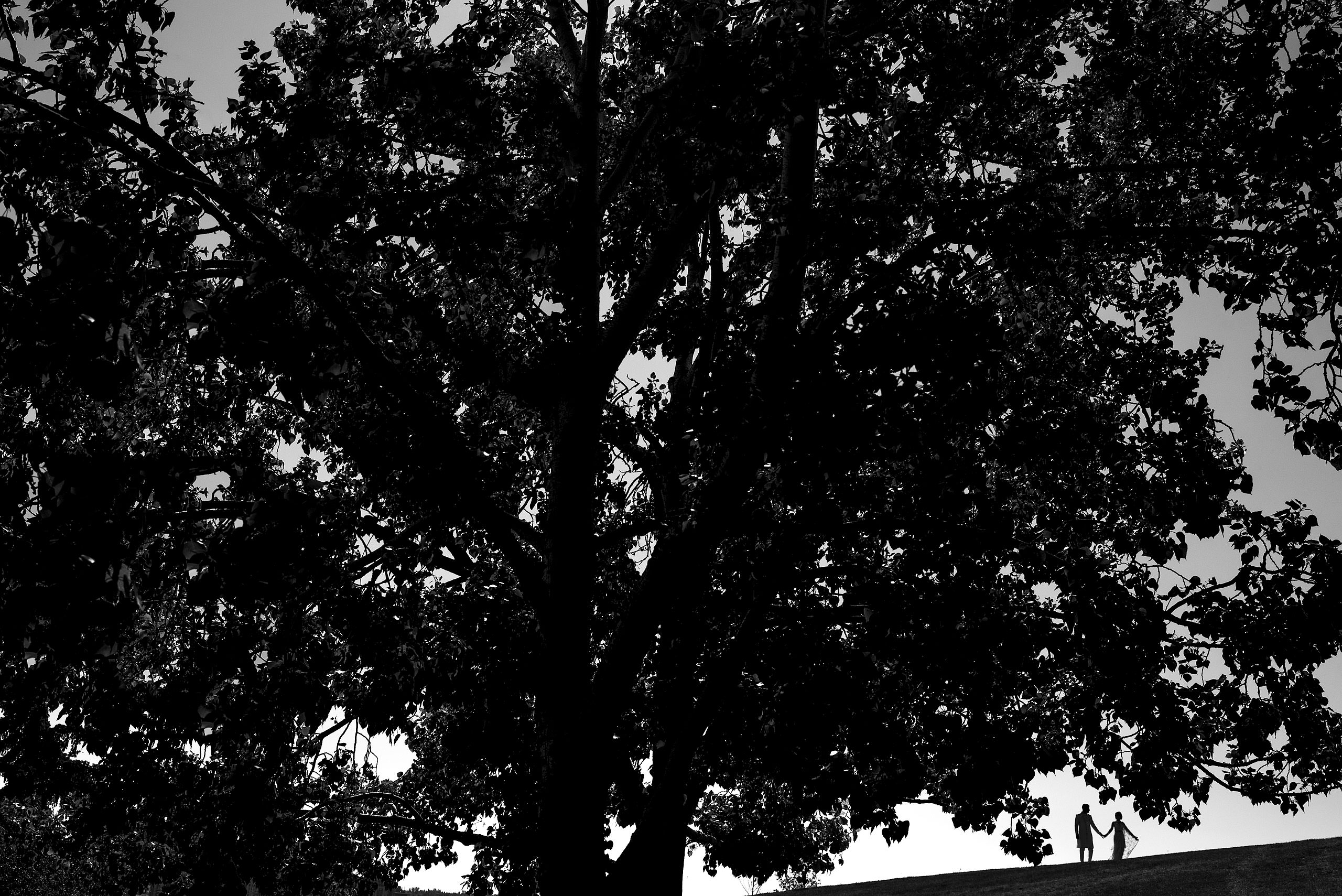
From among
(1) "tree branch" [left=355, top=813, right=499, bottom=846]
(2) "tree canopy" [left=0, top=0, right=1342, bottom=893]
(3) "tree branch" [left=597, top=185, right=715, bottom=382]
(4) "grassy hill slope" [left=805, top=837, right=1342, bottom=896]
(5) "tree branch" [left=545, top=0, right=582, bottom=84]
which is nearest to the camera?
(2) "tree canopy" [left=0, top=0, right=1342, bottom=893]

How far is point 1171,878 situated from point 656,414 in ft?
55.1

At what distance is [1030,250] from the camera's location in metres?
10.5

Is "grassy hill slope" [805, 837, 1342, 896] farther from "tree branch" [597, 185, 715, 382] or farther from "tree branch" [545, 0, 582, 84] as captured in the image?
"tree branch" [545, 0, 582, 84]

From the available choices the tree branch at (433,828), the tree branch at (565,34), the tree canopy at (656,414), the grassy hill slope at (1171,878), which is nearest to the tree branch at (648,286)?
the tree canopy at (656,414)

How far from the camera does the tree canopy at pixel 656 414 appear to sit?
29.2 feet

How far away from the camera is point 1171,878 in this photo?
71.1 ft

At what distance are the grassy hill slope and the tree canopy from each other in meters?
8.92

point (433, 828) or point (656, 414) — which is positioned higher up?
point (656, 414)

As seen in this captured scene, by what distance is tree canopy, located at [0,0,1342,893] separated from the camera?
891cm

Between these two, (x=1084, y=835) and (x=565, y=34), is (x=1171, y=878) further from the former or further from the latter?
(x=565, y=34)

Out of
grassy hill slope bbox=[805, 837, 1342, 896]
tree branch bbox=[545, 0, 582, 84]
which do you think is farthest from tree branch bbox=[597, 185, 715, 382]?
grassy hill slope bbox=[805, 837, 1342, 896]

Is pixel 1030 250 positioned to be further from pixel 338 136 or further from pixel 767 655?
pixel 338 136

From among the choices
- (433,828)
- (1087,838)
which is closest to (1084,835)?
(1087,838)

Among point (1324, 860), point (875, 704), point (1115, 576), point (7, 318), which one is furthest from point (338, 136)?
point (1324, 860)
